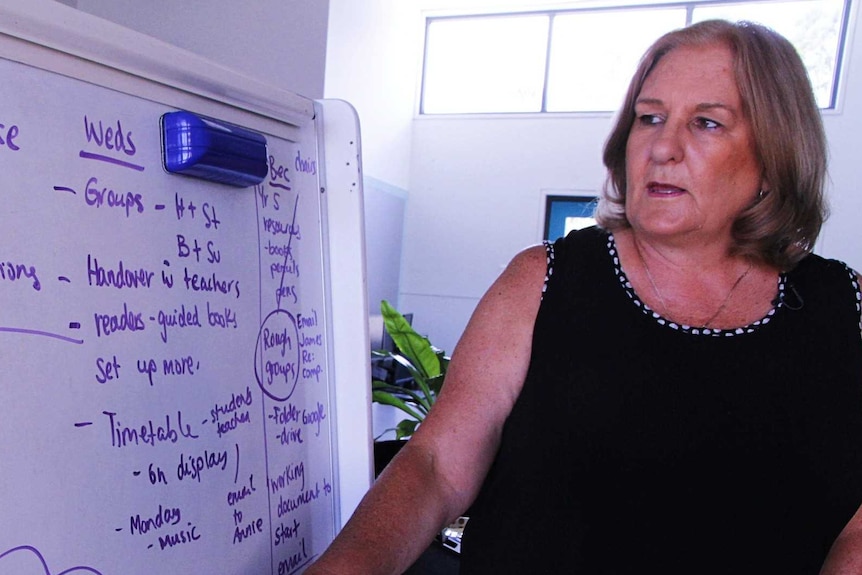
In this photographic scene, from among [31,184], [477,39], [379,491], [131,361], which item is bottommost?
[379,491]

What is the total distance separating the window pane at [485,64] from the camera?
549 centimetres

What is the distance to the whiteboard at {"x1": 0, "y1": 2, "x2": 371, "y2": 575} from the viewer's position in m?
0.54

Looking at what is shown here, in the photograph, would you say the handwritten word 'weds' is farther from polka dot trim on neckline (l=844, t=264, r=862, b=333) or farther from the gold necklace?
polka dot trim on neckline (l=844, t=264, r=862, b=333)

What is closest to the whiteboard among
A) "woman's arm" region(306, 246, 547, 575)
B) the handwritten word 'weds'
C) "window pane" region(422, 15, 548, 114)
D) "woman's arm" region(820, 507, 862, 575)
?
the handwritten word 'weds'

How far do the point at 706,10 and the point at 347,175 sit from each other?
5103 mm

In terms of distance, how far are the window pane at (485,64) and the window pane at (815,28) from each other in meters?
1.44

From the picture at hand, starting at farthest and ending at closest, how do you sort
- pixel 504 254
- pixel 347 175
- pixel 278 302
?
pixel 504 254 < pixel 347 175 < pixel 278 302

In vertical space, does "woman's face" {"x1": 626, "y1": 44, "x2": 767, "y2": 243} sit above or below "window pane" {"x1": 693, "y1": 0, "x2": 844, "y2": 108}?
below

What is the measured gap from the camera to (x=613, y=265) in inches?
37.5

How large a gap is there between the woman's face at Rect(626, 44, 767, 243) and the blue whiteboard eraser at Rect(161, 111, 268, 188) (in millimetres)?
547

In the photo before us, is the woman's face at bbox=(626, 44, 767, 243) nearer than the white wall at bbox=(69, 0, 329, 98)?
Yes

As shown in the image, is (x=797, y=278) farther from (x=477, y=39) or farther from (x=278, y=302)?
(x=477, y=39)

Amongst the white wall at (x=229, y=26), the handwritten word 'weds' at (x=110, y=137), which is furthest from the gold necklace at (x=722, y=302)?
the white wall at (x=229, y=26)

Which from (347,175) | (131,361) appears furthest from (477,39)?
(131,361)
